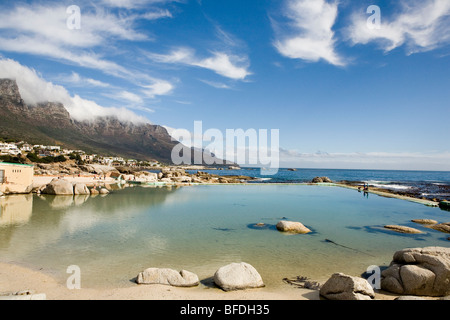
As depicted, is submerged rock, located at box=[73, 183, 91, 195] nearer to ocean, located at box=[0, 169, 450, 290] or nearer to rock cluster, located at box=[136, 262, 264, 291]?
ocean, located at box=[0, 169, 450, 290]

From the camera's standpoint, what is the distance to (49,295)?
890 centimetres

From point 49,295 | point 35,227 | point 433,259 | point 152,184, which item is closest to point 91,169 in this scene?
point 152,184

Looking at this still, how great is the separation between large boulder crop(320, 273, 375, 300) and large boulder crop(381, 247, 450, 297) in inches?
78.5

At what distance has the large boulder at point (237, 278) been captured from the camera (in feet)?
32.3

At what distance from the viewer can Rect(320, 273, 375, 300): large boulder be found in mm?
8648

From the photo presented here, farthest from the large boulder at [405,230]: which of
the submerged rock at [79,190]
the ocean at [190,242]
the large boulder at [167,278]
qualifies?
the submerged rock at [79,190]

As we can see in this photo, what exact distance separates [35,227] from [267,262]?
56.6ft

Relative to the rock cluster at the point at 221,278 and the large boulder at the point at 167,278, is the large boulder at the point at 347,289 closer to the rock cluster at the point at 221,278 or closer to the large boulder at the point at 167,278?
the rock cluster at the point at 221,278

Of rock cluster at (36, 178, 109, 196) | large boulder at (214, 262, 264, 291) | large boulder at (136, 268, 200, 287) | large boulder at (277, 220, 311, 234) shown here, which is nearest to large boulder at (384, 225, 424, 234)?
large boulder at (277, 220, 311, 234)

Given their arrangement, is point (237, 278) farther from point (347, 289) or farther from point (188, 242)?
point (188, 242)

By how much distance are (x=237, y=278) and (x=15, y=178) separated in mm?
38277

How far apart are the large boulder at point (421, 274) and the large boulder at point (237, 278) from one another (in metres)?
5.11
